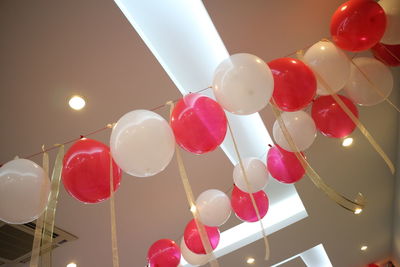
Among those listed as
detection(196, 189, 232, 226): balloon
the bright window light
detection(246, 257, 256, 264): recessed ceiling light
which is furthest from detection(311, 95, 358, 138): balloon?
the bright window light

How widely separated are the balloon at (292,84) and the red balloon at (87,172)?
792mm

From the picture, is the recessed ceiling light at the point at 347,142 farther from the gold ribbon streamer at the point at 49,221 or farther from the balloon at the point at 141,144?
the gold ribbon streamer at the point at 49,221

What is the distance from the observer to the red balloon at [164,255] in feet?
7.45

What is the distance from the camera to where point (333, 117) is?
1790mm

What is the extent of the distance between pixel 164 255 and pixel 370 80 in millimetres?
1625

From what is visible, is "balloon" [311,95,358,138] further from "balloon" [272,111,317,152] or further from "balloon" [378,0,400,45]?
"balloon" [378,0,400,45]

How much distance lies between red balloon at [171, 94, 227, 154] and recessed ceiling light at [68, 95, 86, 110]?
0.82 meters

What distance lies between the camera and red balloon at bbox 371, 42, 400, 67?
5.85 ft

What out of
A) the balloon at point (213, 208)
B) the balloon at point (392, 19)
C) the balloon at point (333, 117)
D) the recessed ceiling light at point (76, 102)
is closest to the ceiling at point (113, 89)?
the recessed ceiling light at point (76, 102)

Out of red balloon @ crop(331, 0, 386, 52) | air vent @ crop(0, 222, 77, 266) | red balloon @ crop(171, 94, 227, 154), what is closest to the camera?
red balloon @ crop(171, 94, 227, 154)

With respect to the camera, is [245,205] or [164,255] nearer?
[245,205]

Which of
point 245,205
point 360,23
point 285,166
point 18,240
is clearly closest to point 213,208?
point 245,205

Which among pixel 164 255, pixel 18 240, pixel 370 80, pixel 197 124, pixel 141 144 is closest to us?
pixel 141 144

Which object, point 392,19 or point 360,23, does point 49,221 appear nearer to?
point 360,23
